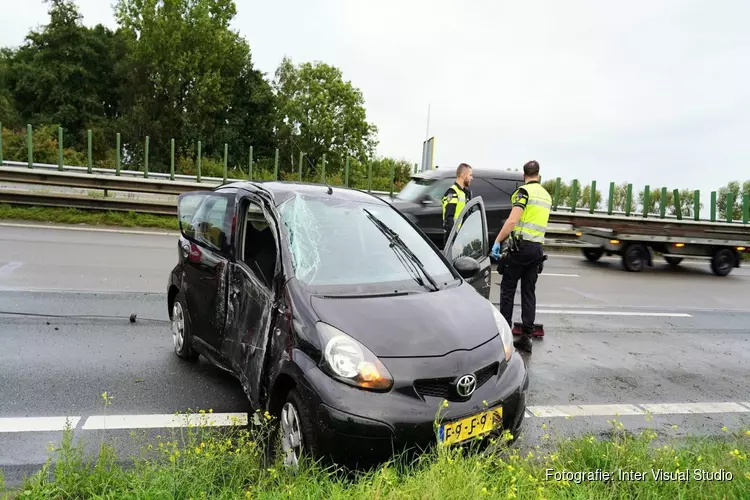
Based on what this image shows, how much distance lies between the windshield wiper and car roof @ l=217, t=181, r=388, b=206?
24 cm

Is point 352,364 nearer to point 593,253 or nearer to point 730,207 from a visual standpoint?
point 593,253

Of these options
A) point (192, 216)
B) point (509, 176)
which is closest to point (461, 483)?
point (192, 216)

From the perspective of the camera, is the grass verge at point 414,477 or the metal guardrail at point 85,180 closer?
the grass verge at point 414,477

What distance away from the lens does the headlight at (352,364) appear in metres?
2.95

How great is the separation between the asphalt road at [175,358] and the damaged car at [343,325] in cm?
71

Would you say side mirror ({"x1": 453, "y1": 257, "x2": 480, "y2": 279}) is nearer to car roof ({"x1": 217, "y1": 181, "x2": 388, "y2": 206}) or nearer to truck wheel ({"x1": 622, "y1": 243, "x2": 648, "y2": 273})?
car roof ({"x1": 217, "y1": 181, "x2": 388, "y2": 206})

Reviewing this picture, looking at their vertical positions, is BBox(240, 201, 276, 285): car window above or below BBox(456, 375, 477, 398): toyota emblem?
above

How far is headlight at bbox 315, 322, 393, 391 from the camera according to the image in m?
2.95

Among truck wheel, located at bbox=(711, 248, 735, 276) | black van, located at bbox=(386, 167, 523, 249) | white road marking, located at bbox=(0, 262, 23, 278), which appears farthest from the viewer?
truck wheel, located at bbox=(711, 248, 735, 276)

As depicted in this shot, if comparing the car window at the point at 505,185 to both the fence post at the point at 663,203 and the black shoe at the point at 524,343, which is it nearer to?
the black shoe at the point at 524,343

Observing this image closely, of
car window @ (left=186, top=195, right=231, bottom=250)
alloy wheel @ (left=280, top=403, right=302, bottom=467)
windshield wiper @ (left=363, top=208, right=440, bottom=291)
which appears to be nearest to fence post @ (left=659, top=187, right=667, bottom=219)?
windshield wiper @ (left=363, top=208, right=440, bottom=291)

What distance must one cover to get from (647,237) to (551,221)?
4.24 metres

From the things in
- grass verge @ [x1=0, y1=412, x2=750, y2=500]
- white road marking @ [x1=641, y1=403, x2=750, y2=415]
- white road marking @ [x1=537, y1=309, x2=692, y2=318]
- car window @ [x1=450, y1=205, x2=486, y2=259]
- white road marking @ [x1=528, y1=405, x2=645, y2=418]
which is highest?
car window @ [x1=450, y1=205, x2=486, y2=259]

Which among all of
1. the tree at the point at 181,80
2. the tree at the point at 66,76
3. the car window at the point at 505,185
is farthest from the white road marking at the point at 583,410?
the tree at the point at 66,76
